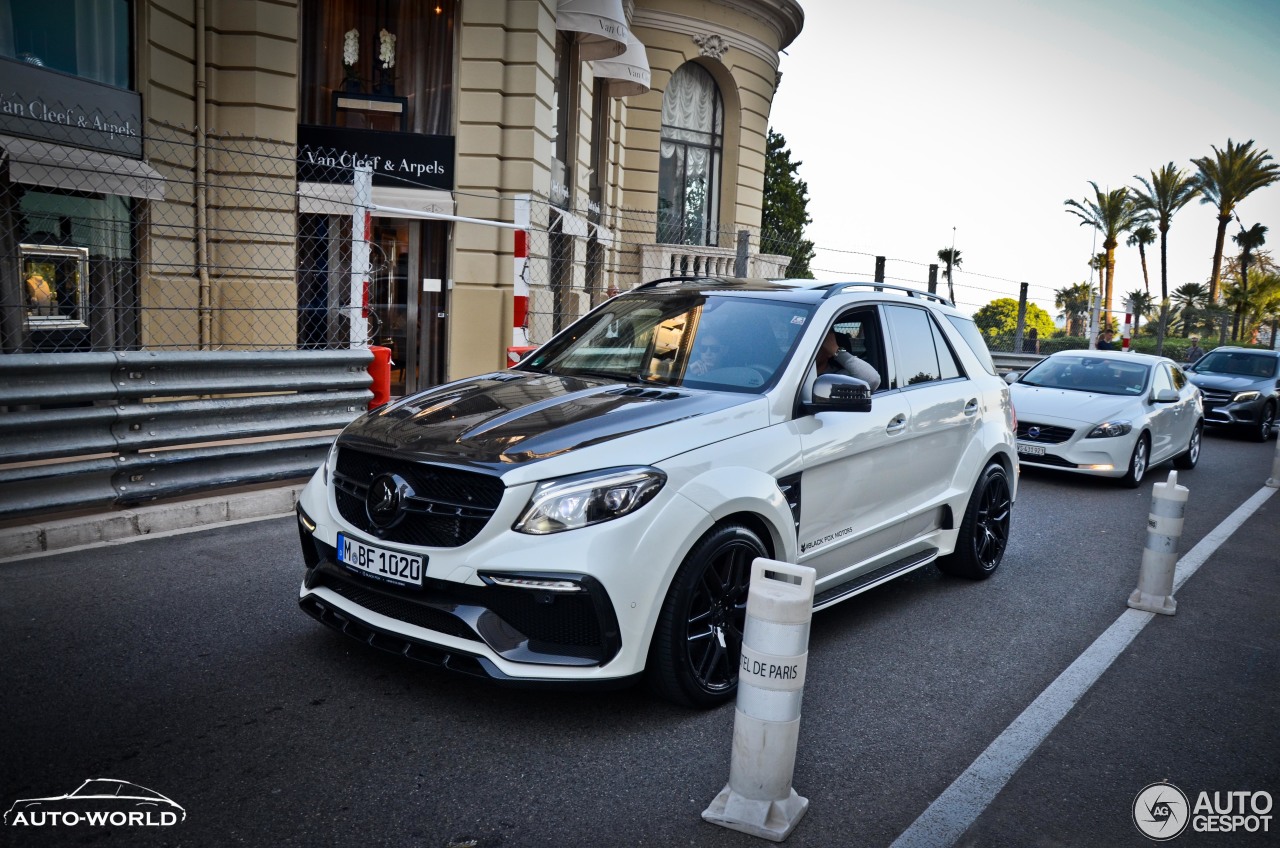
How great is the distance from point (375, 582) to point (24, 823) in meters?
1.36

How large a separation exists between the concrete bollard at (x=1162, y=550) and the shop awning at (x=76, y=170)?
9.83m

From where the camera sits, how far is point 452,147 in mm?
15461

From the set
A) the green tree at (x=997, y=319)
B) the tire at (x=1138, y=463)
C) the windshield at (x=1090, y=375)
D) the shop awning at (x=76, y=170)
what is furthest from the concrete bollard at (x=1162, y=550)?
the green tree at (x=997, y=319)

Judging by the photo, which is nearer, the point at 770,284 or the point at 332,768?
the point at 332,768

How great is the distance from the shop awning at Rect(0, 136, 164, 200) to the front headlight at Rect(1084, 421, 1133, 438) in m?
10.1

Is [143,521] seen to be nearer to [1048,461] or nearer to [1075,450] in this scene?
[1048,461]

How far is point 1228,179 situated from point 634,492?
54.4m

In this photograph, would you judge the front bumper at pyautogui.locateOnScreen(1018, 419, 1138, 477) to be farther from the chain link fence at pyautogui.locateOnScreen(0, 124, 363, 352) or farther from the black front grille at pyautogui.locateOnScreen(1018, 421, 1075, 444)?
the chain link fence at pyautogui.locateOnScreen(0, 124, 363, 352)

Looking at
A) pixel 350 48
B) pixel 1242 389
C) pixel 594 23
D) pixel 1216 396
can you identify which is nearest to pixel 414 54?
pixel 350 48

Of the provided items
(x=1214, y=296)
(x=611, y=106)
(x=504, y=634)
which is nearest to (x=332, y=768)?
(x=504, y=634)

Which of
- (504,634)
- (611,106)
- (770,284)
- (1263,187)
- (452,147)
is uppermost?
(1263,187)

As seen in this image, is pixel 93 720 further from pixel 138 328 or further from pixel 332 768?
pixel 138 328

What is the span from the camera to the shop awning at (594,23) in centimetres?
1630

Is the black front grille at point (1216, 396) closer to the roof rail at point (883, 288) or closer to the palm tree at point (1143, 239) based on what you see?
the roof rail at point (883, 288)
